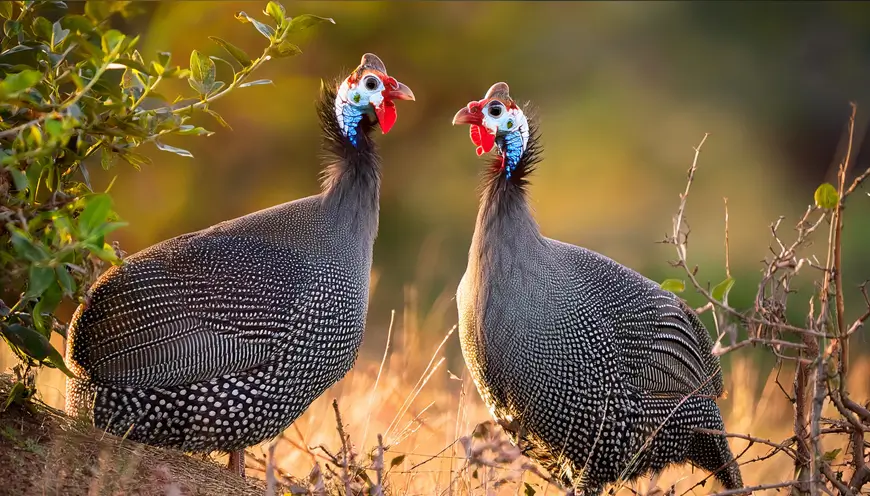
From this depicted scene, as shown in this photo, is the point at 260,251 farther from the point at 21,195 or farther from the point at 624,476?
the point at 624,476

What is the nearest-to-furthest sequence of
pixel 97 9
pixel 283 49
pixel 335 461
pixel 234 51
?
1. pixel 97 9
2. pixel 234 51
3. pixel 283 49
4. pixel 335 461

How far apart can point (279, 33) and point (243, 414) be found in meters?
1.51

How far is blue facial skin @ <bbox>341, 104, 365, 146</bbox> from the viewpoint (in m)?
4.57

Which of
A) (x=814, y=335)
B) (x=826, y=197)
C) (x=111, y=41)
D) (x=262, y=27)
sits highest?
(x=262, y=27)

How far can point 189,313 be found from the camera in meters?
3.90

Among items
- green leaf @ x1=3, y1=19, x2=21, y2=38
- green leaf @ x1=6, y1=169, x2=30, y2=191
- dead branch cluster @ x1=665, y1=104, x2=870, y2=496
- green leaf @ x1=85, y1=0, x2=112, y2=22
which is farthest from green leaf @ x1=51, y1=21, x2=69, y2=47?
dead branch cluster @ x1=665, y1=104, x2=870, y2=496

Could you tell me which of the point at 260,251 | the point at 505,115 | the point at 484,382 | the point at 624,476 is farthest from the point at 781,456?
the point at 260,251

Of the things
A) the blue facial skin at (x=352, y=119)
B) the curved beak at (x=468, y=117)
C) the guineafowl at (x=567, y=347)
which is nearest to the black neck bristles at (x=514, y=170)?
the guineafowl at (x=567, y=347)

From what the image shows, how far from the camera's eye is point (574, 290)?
4488 millimetres

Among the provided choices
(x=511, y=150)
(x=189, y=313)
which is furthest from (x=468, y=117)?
(x=189, y=313)

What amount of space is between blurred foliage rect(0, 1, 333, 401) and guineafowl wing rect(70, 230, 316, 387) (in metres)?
0.31

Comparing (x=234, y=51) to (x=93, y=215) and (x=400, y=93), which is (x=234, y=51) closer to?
(x=93, y=215)

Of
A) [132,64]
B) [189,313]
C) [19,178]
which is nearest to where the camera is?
[19,178]

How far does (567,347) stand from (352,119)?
145cm
